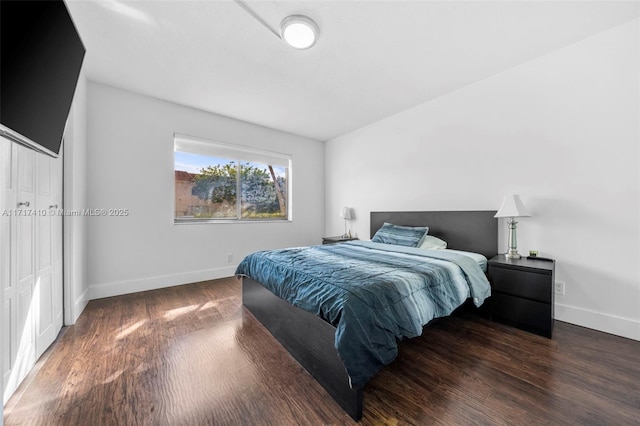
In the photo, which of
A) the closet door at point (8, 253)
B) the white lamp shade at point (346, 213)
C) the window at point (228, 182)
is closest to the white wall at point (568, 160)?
the white lamp shade at point (346, 213)

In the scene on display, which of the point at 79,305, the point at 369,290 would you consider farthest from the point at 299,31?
the point at 79,305

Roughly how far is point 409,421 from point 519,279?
169cm

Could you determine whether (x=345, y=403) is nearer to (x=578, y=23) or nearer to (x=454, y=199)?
(x=454, y=199)

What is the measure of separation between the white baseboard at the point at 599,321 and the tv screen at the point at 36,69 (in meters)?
3.98

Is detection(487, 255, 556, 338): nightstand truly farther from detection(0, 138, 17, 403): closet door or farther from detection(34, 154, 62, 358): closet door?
detection(34, 154, 62, 358): closet door

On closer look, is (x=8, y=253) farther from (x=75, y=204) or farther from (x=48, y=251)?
(x=75, y=204)

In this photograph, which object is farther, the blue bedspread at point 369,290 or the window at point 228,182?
the window at point 228,182

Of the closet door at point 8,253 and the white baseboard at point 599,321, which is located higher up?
the closet door at point 8,253

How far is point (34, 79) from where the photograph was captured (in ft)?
3.57

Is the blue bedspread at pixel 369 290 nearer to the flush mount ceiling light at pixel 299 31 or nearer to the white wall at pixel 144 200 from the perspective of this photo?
the white wall at pixel 144 200

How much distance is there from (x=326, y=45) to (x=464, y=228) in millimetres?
2465

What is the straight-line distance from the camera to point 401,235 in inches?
128

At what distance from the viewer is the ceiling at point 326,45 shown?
1903 millimetres

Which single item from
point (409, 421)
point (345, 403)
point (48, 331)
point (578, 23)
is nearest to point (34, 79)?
point (48, 331)
